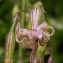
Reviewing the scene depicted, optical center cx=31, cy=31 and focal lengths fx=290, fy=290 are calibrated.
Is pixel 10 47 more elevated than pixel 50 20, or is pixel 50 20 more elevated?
pixel 50 20

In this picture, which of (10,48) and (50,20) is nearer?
(10,48)

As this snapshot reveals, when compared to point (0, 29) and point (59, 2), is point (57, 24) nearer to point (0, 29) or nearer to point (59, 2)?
point (59, 2)

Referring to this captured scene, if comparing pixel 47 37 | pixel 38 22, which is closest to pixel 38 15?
pixel 38 22

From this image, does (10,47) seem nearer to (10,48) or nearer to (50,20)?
(10,48)

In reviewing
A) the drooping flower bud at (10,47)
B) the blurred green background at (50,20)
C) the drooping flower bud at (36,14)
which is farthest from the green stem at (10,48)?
the blurred green background at (50,20)

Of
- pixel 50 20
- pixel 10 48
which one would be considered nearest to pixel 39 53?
pixel 10 48

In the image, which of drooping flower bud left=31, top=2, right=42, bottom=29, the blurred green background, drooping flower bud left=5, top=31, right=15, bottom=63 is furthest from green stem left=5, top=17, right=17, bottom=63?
Result: the blurred green background

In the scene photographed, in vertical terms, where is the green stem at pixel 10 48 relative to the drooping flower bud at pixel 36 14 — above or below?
below

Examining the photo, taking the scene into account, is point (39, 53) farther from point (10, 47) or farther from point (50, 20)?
point (50, 20)

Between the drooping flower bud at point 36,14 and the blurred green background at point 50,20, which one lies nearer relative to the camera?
the drooping flower bud at point 36,14

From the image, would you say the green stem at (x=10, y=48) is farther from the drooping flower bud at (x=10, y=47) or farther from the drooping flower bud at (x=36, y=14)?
the drooping flower bud at (x=36, y=14)

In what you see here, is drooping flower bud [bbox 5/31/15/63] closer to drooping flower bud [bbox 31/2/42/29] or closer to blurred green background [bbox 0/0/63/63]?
drooping flower bud [bbox 31/2/42/29]
